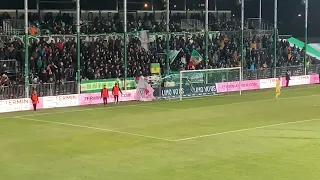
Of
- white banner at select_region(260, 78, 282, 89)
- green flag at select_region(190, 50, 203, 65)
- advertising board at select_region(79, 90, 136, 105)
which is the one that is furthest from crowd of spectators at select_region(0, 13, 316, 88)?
advertising board at select_region(79, 90, 136, 105)

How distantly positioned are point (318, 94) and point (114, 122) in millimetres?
22582

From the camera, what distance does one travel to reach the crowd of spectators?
39.7 metres

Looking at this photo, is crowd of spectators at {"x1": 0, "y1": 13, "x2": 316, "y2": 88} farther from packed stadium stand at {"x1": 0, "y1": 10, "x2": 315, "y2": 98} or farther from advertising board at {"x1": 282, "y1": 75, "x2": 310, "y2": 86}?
advertising board at {"x1": 282, "y1": 75, "x2": 310, "y2": 86}

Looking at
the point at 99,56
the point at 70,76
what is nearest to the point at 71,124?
the point at 70,76

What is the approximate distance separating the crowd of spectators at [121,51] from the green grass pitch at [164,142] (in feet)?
14.9

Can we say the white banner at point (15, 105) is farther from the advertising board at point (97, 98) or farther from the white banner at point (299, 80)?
the white banner at point (299, 80)

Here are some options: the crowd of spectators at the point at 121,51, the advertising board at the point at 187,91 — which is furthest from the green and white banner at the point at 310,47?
the advertising board at the point at 187,91

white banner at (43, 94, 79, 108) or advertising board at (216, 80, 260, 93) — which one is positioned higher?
advertising board at (216, 80, 260, 93)

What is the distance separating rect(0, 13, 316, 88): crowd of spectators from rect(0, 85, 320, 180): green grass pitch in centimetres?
454

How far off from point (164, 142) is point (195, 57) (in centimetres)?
2568

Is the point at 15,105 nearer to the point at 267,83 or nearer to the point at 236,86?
the point at 236,86

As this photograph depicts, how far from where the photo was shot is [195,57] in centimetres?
4903

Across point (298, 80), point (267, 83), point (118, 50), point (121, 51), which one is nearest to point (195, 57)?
point (121, 51)

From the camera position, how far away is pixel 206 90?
4544 centimetres
